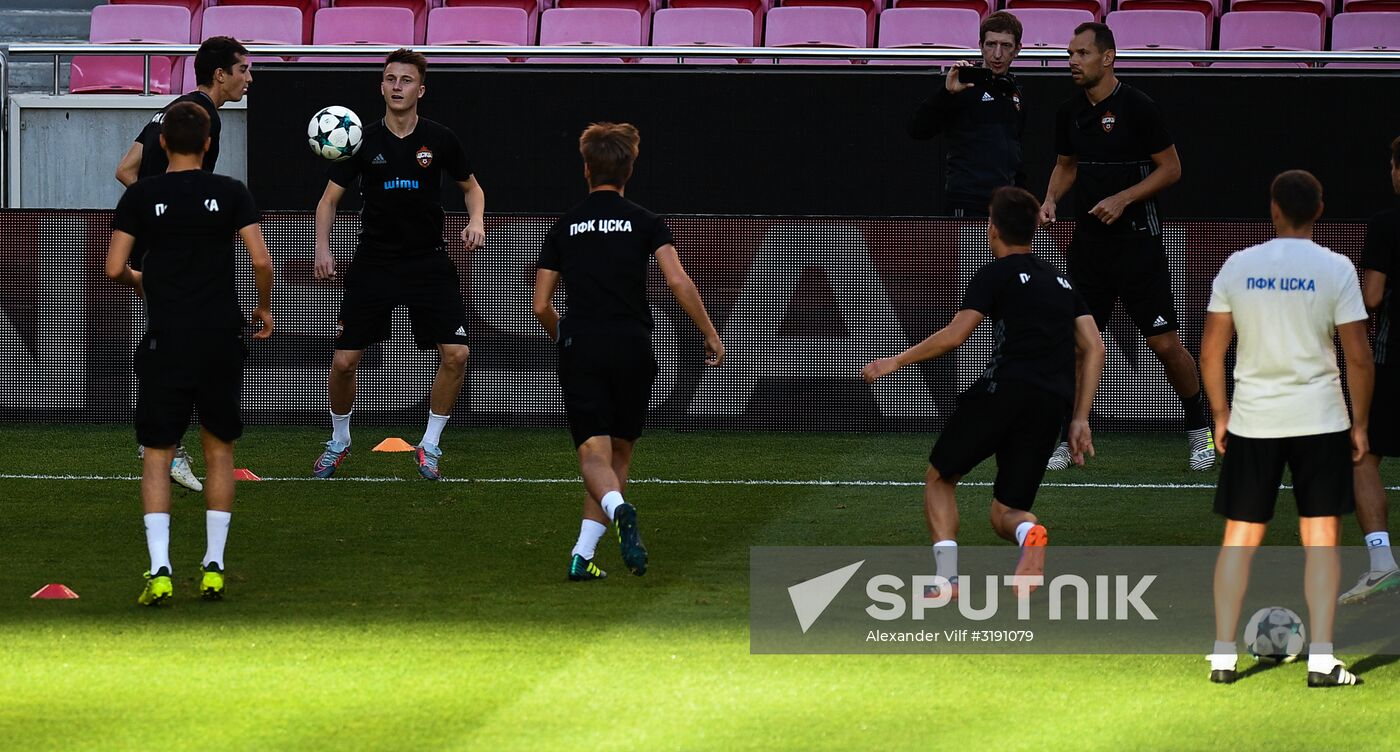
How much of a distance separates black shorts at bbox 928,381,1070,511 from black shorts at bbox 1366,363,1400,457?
113 centimetres

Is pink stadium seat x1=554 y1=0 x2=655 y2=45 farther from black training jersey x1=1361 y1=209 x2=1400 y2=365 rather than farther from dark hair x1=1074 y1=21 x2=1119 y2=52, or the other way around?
black training jersey x1=1361 y1=209 x2=1400 y2=365

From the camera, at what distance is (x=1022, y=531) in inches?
241

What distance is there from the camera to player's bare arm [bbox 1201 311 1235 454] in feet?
17.4

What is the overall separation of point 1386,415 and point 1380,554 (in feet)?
1.61

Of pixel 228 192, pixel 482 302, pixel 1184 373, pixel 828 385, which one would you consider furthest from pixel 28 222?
pixel 1184 373

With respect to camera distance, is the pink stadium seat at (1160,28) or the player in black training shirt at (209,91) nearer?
the player in black training shirt at (209,91)

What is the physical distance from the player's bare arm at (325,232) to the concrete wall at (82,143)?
489cm

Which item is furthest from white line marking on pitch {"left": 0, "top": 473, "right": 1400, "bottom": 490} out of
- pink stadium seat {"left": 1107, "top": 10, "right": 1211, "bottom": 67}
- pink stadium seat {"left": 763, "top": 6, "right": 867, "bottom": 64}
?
pink stadium seat {"left": 1107, "top": 10, "right": 1211, "bottom": 67}

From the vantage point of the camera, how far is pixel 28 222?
39.0ft

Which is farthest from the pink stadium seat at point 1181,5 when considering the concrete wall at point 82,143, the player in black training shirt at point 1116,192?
the concrete wall at point 82,143

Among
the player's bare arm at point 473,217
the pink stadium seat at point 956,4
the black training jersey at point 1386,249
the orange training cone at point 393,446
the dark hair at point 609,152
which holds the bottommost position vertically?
the orange training cone at point 393,446

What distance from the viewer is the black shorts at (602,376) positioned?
21.8ft

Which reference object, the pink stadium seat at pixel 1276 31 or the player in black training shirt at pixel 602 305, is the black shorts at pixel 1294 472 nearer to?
the player in black training shirt at pixel 602 305

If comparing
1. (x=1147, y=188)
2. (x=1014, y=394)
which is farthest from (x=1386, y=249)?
(x=1147, y=188)
